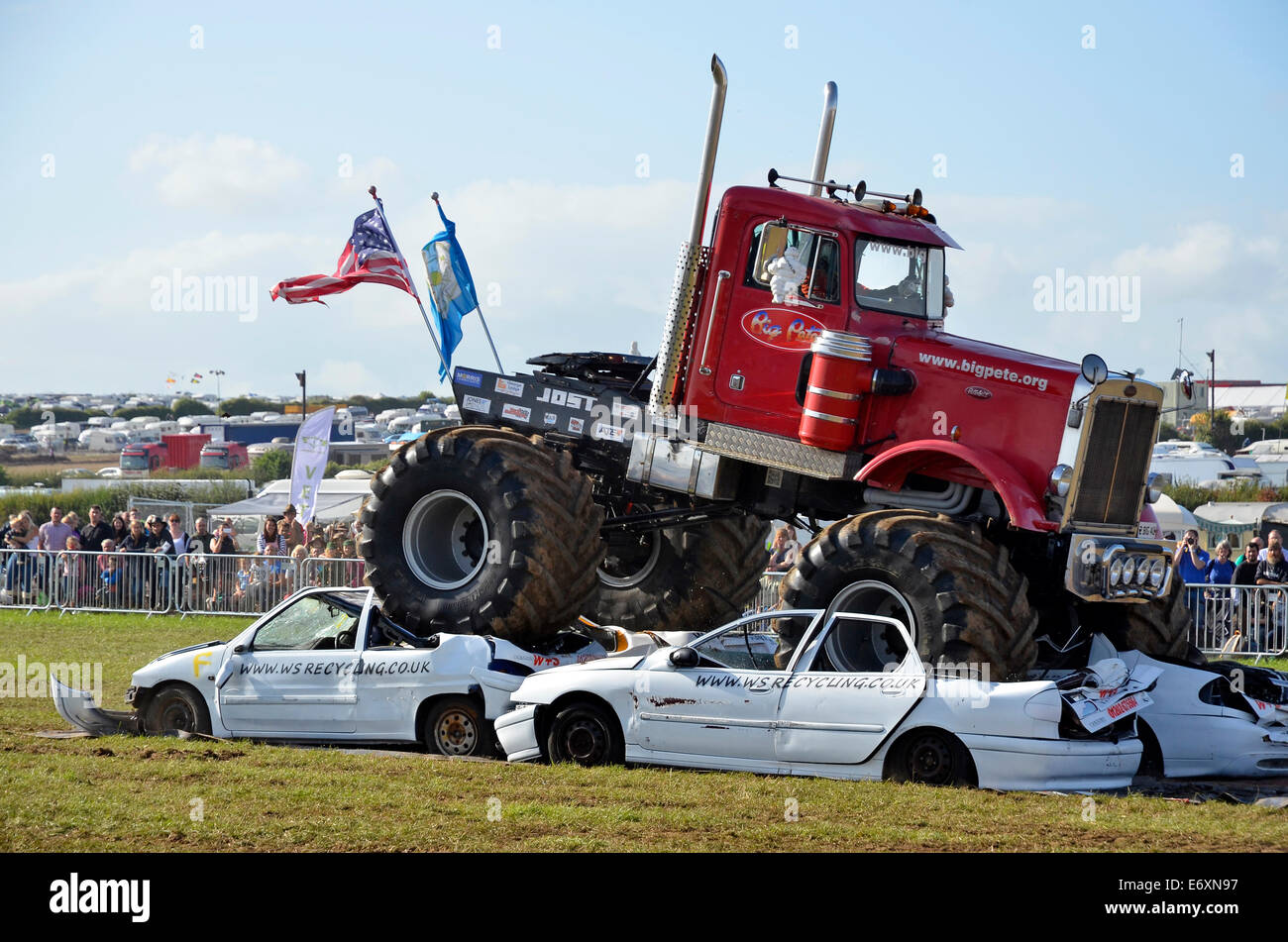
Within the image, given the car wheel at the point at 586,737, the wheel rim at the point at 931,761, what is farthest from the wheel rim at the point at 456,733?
the wheel rim at the point at 931,761

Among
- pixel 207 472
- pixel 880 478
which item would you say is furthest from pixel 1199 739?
pixel 207 472

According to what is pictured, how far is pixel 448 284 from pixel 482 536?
12.7ft

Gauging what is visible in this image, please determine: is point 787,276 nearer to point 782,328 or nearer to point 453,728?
point 782,328

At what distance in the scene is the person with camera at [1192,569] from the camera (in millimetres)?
18984

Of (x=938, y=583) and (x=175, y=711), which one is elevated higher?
(x=938, y=583)

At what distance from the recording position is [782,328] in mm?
12320

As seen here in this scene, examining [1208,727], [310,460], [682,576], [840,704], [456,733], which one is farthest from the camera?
[310,460]

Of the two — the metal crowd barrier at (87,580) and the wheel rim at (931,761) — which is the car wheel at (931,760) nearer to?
the wheel rim at (931,761)

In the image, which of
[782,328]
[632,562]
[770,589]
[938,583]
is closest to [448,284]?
[632,562]

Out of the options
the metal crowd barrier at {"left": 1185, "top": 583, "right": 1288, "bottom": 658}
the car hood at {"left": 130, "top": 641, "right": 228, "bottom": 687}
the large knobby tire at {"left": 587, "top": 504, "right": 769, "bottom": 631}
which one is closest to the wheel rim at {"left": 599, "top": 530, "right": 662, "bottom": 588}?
the large knobby tire at {"left": 587, "top": 504, "right": 769, "bottom": 631}

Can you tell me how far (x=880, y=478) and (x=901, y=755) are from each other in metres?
2.45

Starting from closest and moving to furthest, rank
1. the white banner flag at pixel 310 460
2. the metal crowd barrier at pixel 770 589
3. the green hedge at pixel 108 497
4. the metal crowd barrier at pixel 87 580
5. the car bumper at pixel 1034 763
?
the car bumper at pixel 1034 763, the metal crowd barrier at pixel 770 589, the metal crowd barrier at pixel 87 580, the white banner flag at pixel 310 460, the green hedge at pixel 108 497

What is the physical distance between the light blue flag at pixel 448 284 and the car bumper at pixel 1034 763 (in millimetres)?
7829

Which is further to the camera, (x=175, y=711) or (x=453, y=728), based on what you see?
(x=175, y=711)
